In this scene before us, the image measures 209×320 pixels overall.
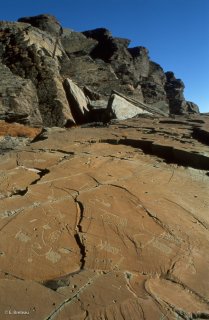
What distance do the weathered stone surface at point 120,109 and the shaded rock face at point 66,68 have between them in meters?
1.41

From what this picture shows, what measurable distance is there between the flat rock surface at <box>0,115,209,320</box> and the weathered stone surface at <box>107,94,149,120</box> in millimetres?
4455

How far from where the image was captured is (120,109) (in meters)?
8.97

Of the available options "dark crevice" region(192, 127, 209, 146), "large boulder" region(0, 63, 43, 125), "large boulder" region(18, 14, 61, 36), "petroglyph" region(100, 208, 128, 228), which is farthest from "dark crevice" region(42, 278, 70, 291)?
"large boulder" region(18, 14, 61, 36)

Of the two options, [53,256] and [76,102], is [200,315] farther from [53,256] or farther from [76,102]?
[76,102]

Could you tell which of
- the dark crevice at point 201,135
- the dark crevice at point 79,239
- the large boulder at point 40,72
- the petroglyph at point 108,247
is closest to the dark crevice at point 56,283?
the dark crevice at point 79,239

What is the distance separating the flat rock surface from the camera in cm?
190

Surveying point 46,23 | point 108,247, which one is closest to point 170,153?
point 108,247

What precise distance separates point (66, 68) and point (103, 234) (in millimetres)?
13330

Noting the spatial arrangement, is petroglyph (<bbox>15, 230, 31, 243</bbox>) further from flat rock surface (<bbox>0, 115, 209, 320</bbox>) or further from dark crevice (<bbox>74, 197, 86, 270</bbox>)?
dark crevice (<bbox>74, 197, 86, 270</bbox>)

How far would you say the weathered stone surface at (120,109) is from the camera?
8.67 metres

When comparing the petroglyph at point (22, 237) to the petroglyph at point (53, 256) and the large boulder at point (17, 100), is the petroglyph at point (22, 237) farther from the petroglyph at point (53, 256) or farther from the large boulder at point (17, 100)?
the large boulder at point (17, 100)

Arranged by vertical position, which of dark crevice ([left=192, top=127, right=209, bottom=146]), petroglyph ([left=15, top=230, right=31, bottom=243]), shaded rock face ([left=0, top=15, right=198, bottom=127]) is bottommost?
petroglyph ([left=15, top=230, right=31, bottom=243])

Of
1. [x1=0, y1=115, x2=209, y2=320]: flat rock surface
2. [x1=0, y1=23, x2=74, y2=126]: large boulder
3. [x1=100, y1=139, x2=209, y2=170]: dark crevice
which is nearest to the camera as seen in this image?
[x1=0, y1=115, x2=209, y2=320]: flat rock surface

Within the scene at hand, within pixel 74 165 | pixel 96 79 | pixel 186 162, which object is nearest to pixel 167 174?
pixel 186 162
